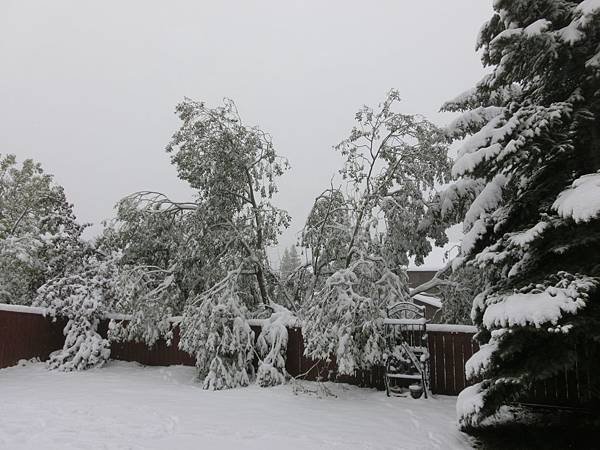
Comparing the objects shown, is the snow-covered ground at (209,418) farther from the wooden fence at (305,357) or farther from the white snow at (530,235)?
the white snow at (530,235)

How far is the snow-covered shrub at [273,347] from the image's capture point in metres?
8.51

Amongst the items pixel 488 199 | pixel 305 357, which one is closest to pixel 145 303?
pixel 305 357

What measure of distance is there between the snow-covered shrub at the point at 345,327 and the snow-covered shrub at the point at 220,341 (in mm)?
1435

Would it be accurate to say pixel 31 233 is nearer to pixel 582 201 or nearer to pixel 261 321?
pixel 261 321

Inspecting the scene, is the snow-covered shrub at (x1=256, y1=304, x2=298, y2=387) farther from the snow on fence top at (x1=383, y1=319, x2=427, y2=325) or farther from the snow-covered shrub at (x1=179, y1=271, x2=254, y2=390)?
the snow on fence top at (x1=383, y1=319, x2=427, y2=325)

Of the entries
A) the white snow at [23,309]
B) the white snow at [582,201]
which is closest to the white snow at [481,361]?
the white snow at [582,201]

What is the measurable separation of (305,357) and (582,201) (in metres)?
6.38

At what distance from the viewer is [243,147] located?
1054 cm

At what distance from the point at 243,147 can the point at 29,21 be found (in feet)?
131

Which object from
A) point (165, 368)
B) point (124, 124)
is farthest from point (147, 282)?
point (124, 124)

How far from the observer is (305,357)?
9.05 metres

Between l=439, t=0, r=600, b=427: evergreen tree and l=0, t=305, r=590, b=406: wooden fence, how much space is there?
45.1 inches

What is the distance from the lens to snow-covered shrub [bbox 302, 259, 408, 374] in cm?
746

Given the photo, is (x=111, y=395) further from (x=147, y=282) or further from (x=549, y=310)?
(x=549, y=310)
